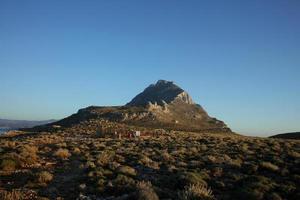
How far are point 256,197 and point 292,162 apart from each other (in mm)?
10110

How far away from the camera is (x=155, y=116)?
119 metres

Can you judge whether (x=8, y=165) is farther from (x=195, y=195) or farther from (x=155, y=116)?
(x=155, y=116)

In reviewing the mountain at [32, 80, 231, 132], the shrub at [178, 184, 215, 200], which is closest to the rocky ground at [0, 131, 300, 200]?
the shrub at [178, 184, 215, 200]

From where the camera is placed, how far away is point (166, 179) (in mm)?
16328

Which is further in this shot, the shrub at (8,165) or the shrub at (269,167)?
the shrub at (8,165)

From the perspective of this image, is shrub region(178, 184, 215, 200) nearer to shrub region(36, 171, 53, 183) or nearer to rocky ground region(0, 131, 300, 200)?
rocky ground region(0, 131, 300, 200)

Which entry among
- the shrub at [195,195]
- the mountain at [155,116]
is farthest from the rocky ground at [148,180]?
the mountain at [155,116]

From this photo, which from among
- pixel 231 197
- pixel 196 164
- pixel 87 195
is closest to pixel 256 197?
pixel 231 197

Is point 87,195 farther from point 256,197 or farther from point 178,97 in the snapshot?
point 178,97

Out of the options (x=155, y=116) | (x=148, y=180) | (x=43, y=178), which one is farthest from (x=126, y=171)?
(x=155, y=116)

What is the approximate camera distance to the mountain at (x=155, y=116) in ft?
332

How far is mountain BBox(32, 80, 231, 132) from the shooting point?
332 feet

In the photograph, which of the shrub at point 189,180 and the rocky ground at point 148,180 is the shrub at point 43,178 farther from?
the shrub at point 189,180

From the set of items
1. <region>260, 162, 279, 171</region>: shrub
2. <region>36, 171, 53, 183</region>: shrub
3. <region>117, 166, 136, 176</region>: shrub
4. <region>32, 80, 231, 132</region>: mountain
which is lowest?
<region>36, 171, 53, 183</region>: shrub
